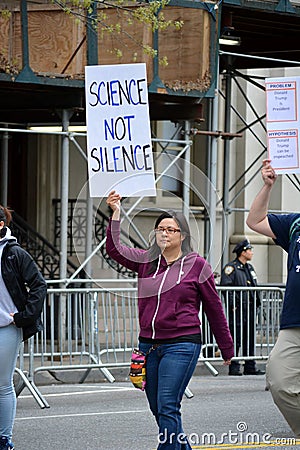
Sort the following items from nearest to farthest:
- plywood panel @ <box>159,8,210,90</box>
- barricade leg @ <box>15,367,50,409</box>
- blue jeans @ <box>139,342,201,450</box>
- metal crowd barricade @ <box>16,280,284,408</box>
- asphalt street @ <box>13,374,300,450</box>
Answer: blue jeans @ <box>139,342,201,450</box>
asphalt street @ <box>13,374,300,450</box>
barricade leg @ <box>15,367,50,409</box>
metal crowd barricade @ <box>16,280,284,408</box>
plywood panel @ <box>159,8,210,90</box>

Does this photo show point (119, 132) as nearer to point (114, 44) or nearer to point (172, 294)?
point (172, 294)

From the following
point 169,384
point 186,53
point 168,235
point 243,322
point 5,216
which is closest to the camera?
point 169,384

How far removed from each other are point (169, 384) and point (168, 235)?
0.94 metres

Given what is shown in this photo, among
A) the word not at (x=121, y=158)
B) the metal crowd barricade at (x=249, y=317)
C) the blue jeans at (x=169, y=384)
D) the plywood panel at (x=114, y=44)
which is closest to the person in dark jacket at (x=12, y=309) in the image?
the word not at (x=121, y=158)

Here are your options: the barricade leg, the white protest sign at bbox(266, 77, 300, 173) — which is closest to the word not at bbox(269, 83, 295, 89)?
the white protest sign at bbox(266, 77, 300, 173)

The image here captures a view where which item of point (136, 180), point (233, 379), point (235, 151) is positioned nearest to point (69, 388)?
point (233, 379)

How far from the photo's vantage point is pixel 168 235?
7.81 metres

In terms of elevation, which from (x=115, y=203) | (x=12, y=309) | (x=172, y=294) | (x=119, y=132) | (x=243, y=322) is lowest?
(x=243, y=322)

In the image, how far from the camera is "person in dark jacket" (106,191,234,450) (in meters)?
7.56

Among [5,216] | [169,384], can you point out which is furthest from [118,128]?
[169,384]

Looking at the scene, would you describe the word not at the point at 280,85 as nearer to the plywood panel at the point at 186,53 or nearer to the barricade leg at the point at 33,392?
the barricade leg at the point at 33,392

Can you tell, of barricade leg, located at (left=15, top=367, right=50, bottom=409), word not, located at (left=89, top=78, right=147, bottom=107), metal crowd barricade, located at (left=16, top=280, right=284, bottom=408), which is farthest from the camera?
metal crowd barricade, located at (left=16, top=280, right=284, bottom=408)

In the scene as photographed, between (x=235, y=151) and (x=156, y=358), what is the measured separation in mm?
18139

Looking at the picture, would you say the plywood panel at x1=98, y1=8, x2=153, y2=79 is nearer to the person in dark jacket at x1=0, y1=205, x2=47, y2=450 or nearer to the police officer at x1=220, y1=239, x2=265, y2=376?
the police officer at x1=220, y1=239, x2=265, y2=376
